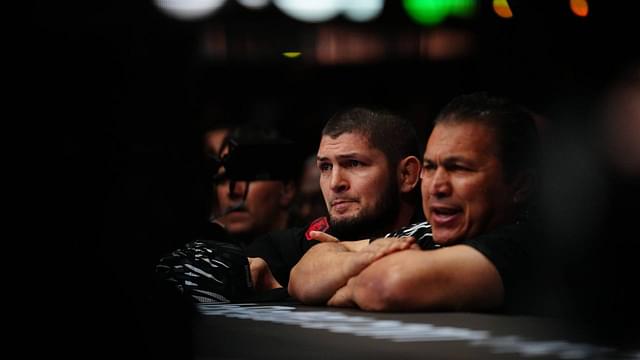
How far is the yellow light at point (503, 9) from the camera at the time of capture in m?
3.44

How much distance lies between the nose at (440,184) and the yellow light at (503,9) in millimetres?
613

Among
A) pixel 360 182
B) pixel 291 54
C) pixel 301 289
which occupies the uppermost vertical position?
pixel 291 54

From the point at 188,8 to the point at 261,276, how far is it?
97 centimetres

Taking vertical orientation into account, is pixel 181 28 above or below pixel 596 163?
above

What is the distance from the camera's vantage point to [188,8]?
12.8 ft

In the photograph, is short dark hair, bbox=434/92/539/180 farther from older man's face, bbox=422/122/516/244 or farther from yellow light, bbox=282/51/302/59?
yellow light, bbox=282/51/302/59

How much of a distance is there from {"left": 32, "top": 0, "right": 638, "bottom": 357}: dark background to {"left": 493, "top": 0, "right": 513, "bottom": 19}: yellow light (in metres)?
0.03

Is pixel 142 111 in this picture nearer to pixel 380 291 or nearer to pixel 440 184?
pixel 380 291

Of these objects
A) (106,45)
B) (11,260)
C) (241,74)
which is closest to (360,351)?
(11,260)

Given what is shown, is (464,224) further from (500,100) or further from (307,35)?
(307,35)

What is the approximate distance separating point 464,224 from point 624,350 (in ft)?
3.18

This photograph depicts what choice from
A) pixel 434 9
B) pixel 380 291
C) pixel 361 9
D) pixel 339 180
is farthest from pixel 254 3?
pixel 380 291

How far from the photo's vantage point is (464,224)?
10.4 feet

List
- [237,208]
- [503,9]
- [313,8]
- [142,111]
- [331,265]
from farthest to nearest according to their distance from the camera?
[313,8] < [237,208] < [503,9] < [331,265] < [142,111]
